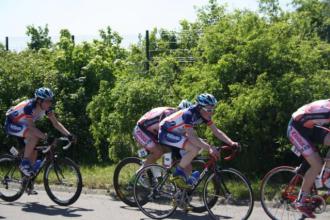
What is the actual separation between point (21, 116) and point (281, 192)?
450 centimetres

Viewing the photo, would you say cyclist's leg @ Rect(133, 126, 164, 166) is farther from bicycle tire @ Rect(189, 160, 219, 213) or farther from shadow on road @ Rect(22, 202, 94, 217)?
shadow on road @ Rect(22, 202, 94, 217)

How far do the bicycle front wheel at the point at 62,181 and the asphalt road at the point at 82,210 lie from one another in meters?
0.14

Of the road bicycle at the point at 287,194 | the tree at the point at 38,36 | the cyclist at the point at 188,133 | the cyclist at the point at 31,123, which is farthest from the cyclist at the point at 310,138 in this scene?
the tree at the point at 38,36

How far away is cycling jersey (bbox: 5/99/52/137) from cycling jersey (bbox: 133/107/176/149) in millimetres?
1693

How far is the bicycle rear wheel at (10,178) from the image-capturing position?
31.9ft

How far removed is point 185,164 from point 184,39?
8.61 metres

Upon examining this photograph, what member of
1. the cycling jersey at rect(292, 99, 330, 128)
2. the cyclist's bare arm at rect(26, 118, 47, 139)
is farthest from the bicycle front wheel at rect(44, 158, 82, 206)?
the cycling jersey at rect(292, 99, 330, 128)

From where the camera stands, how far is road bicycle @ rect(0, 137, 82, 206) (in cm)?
930

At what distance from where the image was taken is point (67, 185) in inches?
377

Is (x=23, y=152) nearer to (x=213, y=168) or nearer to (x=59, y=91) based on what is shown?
(x=213, y=168)

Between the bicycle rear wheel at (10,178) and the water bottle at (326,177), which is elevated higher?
the water bottle at (326,177)

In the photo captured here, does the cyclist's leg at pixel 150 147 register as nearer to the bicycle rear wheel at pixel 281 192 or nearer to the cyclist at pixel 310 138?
the bicycle rear wheel at pixel 281 192

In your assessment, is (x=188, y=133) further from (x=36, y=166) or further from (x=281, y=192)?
(x=36, y=166)

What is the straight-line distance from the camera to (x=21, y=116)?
31.8 ft
